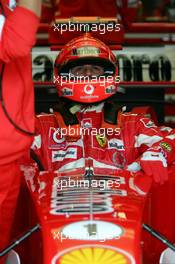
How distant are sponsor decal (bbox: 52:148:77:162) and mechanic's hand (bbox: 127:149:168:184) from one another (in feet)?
1.06

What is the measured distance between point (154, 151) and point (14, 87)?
0.78m

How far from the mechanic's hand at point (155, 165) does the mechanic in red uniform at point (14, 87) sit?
1.79 feet

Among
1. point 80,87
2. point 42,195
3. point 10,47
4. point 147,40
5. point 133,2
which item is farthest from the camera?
point 133,2

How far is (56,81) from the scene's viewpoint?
3.06 m

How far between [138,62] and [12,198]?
2.65 m

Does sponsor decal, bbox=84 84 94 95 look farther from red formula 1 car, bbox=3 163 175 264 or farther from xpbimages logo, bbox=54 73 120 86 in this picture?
red formula 1 car, bbox=3 163 175 264

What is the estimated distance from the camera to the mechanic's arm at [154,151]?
105 inches

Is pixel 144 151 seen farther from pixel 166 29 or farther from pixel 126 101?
pixel 166 29

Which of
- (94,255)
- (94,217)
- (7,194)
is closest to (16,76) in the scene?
(7,194)

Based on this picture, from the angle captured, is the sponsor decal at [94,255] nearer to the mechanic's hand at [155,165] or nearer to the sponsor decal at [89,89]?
the mechanic's hand at [155,165]

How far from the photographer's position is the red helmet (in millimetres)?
2949

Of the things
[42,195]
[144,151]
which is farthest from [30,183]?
[144,151]

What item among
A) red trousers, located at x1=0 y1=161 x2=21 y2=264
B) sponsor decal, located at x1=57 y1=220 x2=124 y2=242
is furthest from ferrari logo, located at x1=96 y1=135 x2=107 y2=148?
sponsor decal, located at x1=57 y1=220 x2=124 y2=242

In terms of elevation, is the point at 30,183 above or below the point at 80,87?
below
